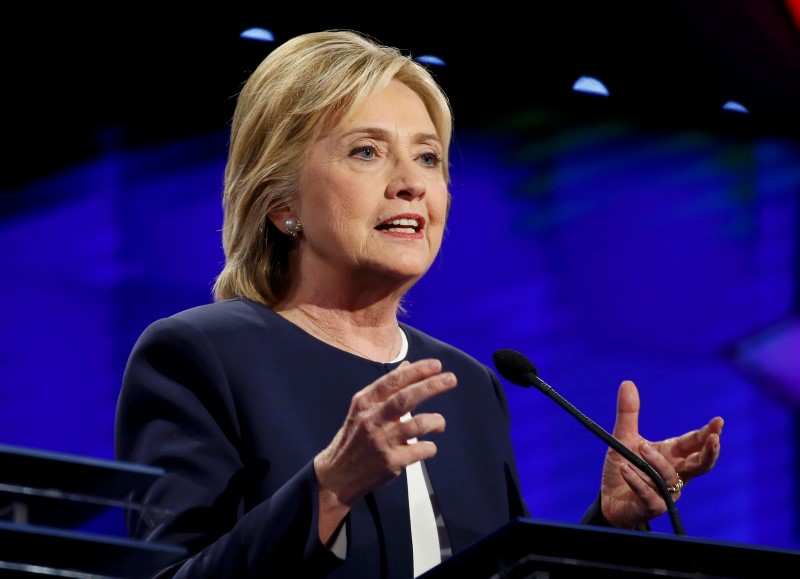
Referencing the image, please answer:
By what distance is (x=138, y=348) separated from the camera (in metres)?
1.83

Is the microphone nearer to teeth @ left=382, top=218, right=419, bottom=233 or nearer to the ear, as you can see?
teeth @ left=382, top=218, right=419, bottom=233

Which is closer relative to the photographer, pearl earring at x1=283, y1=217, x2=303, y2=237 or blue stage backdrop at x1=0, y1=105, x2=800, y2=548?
pearl earring at x1=283, y1=217, x2=303, y2=237

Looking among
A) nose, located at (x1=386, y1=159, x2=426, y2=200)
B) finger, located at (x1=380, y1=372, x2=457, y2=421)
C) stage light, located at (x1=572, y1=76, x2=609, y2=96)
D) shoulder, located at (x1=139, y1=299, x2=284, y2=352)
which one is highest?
stage light, located at (x1=572, y1=76, x2=609, y2=96)

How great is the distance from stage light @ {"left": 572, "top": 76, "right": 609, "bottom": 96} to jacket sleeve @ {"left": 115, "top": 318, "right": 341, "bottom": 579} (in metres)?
1.88

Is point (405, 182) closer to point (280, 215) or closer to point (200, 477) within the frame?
point (280, 215)

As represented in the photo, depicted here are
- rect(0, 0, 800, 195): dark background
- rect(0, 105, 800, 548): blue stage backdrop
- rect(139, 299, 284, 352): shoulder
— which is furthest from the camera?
rect(0, 105, 800, 548): blue stage backdrop

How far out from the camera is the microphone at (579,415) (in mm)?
1796

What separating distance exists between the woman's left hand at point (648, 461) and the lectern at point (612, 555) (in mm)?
716

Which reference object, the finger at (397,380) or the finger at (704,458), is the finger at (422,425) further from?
the finger at (704,458)

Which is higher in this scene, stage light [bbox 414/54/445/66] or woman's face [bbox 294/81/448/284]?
stage light [bbox 414/54/445/66]

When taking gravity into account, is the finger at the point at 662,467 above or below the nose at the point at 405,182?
below

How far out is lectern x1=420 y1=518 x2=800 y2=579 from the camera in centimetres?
112

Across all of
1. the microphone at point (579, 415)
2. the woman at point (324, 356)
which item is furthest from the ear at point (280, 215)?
the microphone at point (579, 415)

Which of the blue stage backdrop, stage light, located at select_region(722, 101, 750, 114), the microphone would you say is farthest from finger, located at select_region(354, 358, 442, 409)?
stage light, located at select_region(722, 101, 750, 114)
